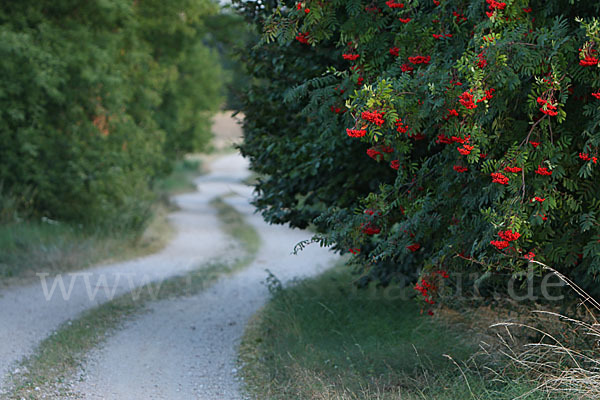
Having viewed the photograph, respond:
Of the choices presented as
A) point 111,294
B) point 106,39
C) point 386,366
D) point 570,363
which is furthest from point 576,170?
point 106,39

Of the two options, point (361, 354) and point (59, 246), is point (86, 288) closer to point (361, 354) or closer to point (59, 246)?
point (59, 246)

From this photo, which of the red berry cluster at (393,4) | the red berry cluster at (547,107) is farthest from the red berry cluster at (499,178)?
the red berry cluster at (393,4)

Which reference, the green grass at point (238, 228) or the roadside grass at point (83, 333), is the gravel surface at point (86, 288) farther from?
the green grass at point (238, 228)

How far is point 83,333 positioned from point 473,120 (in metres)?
5.51

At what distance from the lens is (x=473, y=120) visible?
414cm

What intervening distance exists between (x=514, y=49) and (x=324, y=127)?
81.0 inches

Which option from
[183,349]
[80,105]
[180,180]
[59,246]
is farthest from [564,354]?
[180,180]

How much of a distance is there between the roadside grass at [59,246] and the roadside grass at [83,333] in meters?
1.80

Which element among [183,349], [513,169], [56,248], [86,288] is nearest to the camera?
[513,169]

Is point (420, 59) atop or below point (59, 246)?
atop

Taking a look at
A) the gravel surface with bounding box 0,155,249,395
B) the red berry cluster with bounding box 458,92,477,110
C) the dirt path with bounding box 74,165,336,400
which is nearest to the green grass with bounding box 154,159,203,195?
the gravel surface with bounding box 0,155,249,395

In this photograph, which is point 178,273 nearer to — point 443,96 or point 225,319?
point 225,319

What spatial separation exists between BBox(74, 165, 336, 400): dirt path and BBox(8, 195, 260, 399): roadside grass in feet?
0.58

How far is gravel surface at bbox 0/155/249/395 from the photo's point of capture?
7.60 meters
